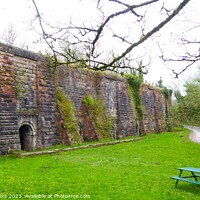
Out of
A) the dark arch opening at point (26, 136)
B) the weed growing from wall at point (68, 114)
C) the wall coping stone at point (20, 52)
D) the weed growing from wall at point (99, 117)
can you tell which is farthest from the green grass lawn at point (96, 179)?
the weed growing from wall at point (99, 117)

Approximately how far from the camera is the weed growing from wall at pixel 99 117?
→ 71.7 ft

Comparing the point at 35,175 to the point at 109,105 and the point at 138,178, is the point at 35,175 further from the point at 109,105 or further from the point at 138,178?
the point at 109,105

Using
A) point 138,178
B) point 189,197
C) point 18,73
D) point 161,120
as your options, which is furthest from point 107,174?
point 161,120

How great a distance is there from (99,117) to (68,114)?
416 centimetres

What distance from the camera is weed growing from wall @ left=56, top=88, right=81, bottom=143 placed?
60.5 feet

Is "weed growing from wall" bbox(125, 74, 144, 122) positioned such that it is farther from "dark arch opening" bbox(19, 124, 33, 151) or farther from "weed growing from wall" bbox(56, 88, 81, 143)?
"dark arch opening" bbox(19, 124, 33, 151)

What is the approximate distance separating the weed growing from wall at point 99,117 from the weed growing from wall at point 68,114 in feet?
7.59

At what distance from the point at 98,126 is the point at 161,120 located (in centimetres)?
1749

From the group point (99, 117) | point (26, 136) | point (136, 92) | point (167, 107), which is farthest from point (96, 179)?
point (167, 107)

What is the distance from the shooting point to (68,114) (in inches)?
747

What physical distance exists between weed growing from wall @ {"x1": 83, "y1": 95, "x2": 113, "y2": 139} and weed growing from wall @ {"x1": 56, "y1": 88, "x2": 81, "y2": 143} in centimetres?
231

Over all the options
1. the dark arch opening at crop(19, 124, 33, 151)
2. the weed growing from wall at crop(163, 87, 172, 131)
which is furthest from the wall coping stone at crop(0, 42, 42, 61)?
the weed growing from wall at crop(163, 87, 172, 131)

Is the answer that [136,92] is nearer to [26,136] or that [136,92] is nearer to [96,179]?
[26,136]

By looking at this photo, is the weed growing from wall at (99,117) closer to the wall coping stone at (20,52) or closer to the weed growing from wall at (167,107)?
the wall coping stone at (20,52)
